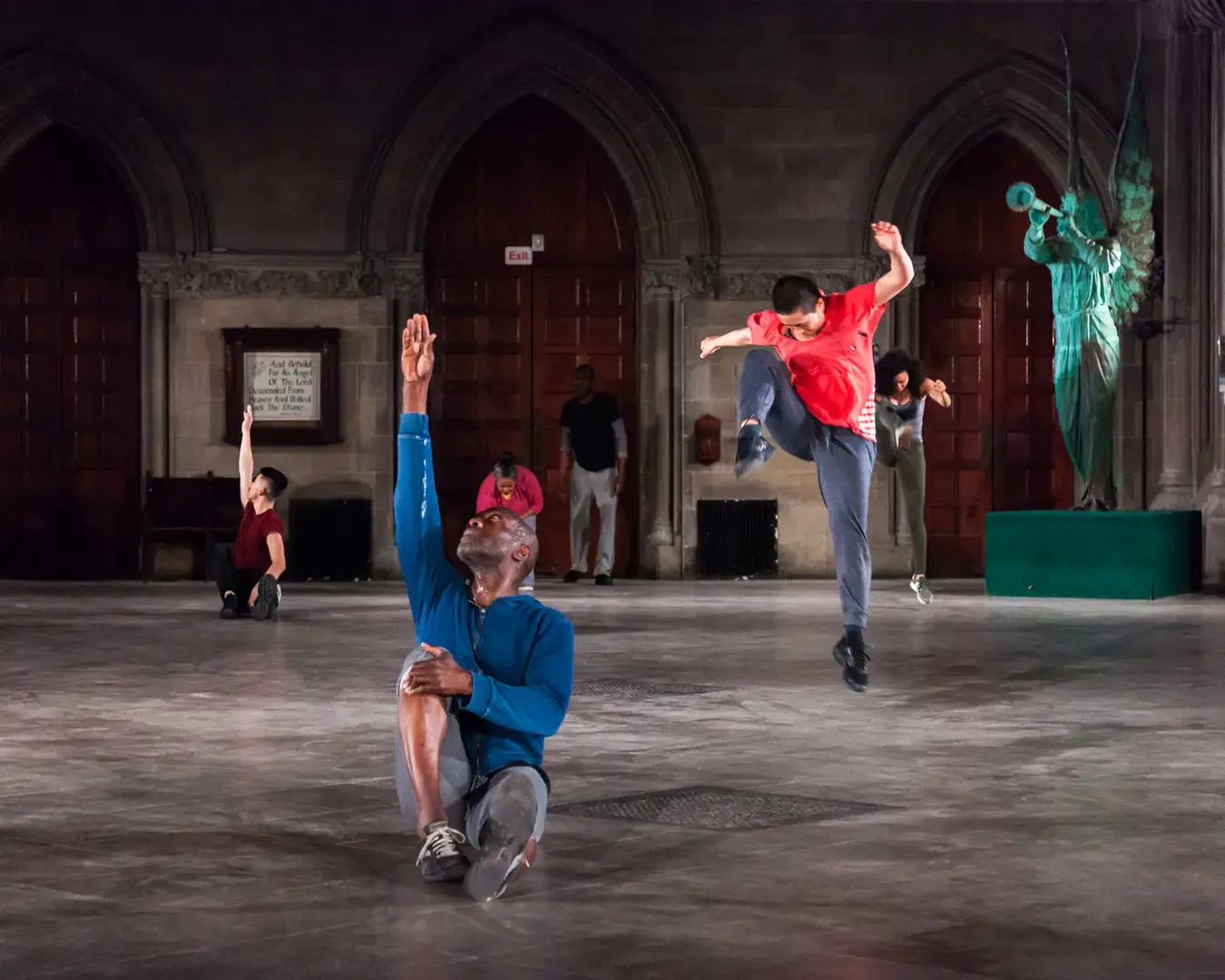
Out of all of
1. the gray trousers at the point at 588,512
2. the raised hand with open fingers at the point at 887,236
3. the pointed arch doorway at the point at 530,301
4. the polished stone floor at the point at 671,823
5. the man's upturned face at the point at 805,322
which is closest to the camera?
the polished stone floor at the point at 671,823

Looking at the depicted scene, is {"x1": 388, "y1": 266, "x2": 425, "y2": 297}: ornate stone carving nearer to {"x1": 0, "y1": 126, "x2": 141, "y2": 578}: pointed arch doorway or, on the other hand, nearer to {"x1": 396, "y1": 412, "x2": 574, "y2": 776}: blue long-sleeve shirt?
{"x1": 0, "y1": 126, "x2": 141, "y2": 578}: pointed arch doorway

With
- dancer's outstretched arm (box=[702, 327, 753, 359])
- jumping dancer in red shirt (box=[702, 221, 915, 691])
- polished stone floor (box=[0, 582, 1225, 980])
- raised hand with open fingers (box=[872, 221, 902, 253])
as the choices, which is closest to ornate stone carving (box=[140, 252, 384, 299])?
polished stone floor (box=[0, 582, 1225, 980])

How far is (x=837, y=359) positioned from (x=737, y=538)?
10185 mm

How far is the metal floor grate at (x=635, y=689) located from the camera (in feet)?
27.5

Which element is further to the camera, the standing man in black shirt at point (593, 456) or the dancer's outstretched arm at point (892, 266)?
the standing man in black shirt at point (593, 456)

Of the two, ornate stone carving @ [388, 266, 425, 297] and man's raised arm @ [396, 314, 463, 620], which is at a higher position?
ornate stone carving @ [388, 266, 425, 297]

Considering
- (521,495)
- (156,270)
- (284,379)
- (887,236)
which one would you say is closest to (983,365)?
(521,495)

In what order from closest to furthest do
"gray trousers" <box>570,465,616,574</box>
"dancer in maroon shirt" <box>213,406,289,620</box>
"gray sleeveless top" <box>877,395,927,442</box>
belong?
"dancer in maroon shirt" <box>213,406,289,620</box>, "gray sleeveless top" <box>877,395,927,442</box>, "gray trousers" <box>570,465,616,574</box>

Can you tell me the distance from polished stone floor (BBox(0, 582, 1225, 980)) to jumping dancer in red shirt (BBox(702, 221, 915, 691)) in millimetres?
675

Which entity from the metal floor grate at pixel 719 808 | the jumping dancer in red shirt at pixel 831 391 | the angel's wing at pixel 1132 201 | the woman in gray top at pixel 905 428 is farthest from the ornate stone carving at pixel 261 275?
the metal floor grate at pixel 719 808

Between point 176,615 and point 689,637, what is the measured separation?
145 inches

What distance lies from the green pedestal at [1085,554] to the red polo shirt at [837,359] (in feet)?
21.8

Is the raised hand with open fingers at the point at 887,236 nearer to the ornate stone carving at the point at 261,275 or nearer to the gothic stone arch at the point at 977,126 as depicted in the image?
the gothic stone arch at the point at 977,126

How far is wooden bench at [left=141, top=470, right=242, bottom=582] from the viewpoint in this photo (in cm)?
1789
